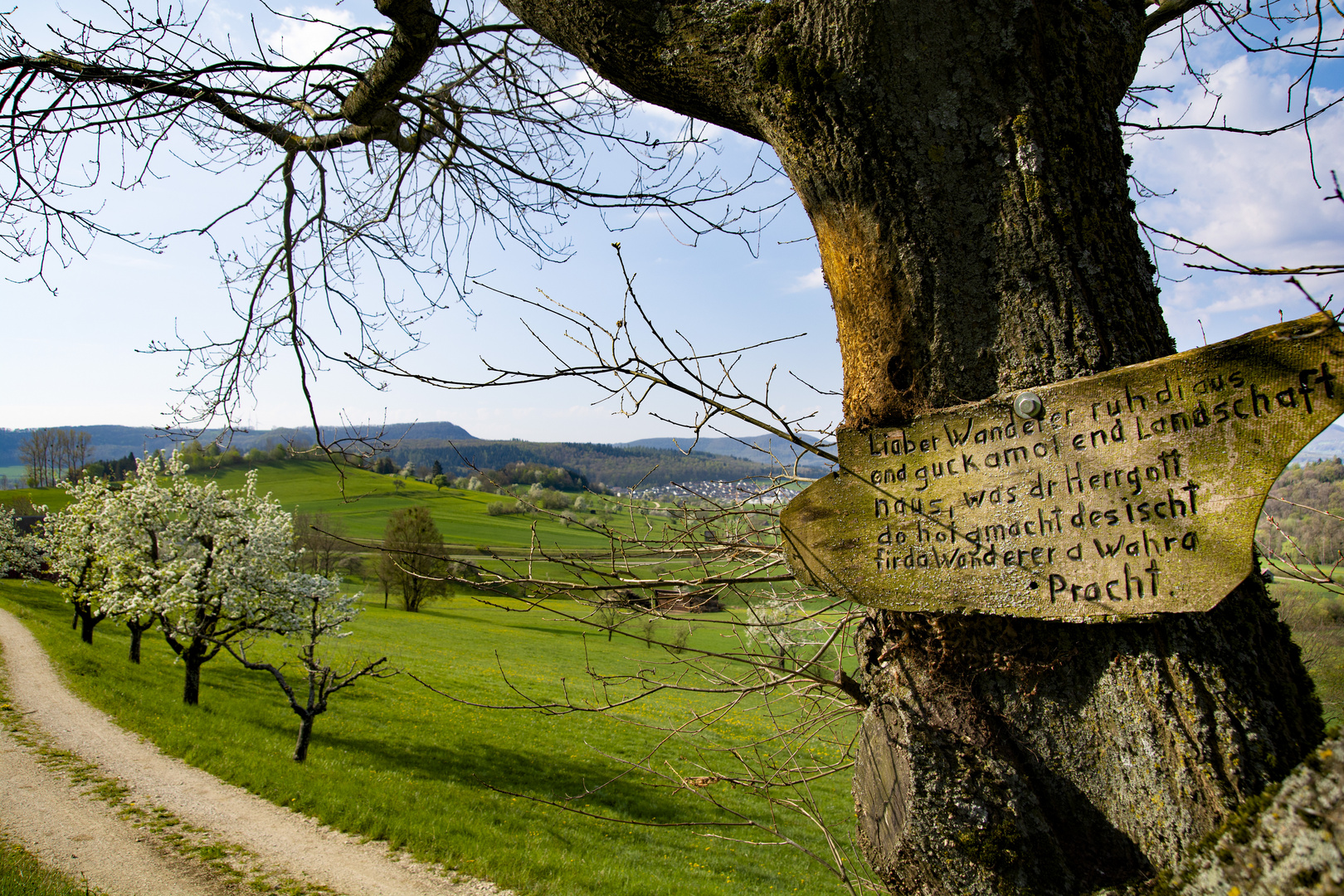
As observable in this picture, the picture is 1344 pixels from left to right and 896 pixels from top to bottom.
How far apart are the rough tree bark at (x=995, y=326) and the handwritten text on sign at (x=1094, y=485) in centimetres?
Result: 9

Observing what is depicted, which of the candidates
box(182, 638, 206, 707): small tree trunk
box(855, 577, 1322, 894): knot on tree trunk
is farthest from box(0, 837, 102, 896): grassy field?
box(855, 577, 1322, 894): knot on tree trunk

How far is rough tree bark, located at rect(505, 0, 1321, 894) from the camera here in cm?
134

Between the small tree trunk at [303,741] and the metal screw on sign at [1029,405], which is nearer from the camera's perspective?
the metal screw on sign at [1029,405]

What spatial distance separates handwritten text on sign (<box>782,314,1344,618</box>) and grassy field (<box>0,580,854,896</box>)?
1332 millimetres

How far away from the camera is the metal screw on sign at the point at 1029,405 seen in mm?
1429

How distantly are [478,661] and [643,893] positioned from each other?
1907 centimetres

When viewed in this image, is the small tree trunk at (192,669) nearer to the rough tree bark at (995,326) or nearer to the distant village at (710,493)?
the distant village at (710,493)

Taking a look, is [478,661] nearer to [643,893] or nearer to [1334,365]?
[643,893]

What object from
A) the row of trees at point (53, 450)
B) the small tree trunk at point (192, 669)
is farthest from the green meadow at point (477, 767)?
the row of trees at point (53, 450)

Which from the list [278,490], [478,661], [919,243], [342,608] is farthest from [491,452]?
[919,243]

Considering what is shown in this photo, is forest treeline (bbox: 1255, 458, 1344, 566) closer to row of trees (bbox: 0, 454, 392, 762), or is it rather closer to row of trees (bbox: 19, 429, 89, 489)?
row of trees (bbox: 0, 454, 392, 762)

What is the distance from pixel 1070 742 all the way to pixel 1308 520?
2241 millimetres

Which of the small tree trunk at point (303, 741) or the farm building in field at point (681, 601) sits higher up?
the farm building in field at point (681, 601)

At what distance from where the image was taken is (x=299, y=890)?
24.0ft
